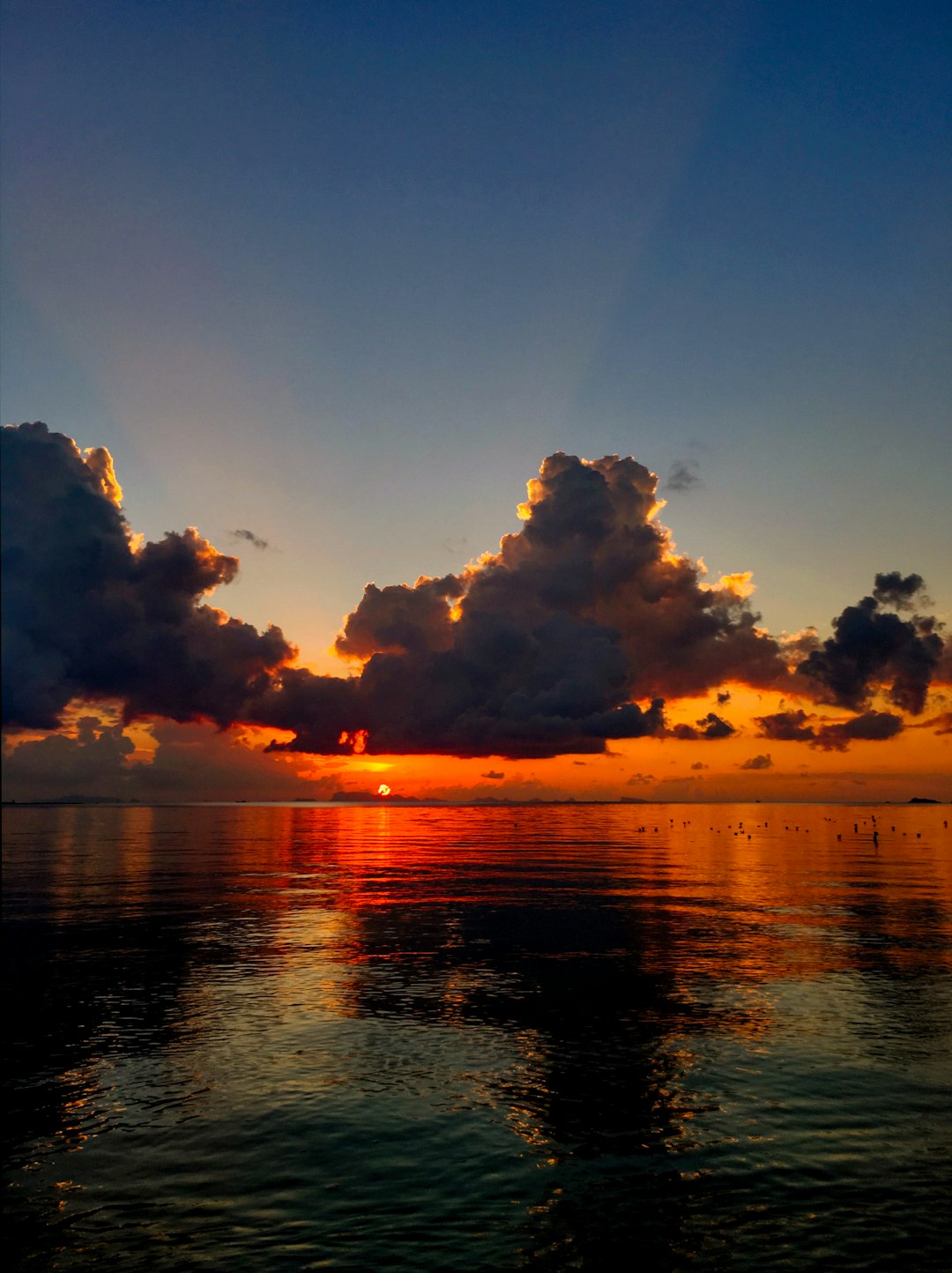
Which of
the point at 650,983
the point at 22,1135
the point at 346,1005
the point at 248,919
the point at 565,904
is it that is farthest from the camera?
the point at 565,904

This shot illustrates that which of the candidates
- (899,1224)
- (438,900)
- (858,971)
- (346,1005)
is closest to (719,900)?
(438,900)

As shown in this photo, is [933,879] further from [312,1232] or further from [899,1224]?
[312,1232]

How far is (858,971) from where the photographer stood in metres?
53.3

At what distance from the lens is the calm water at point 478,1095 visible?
2152cm

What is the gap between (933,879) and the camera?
378 feet

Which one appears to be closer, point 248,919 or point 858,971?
point 858,971

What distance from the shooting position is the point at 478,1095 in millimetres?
31391

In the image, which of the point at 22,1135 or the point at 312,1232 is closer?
the point at 312,1232

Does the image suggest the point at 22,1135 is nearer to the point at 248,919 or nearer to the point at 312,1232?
the point at 312,1232

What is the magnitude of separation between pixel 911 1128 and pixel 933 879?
325 ft

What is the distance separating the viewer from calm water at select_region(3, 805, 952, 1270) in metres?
21.5

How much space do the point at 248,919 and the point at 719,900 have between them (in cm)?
4636

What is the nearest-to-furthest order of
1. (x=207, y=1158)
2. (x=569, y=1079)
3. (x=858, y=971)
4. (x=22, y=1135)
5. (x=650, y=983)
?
(x=207, y=1158), (x=22, y=1135), (x=569, y=1079), (x=650, y=983), (x=858, y=971)

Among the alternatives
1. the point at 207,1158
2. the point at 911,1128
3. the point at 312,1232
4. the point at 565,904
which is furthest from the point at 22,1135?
the point at 565,904
